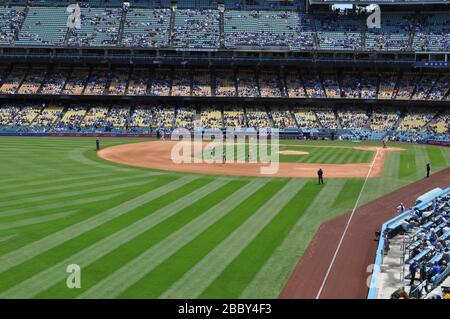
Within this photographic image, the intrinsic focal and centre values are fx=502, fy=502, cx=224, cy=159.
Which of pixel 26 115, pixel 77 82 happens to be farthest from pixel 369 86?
pixel 26 115

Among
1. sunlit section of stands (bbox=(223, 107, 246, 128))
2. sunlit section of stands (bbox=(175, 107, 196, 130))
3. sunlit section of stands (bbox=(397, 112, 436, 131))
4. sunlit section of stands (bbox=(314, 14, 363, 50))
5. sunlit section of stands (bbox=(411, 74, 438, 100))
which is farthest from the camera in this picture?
sunlit section of stands (bbox=(314, 14, 363, 50))

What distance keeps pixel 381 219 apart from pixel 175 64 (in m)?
62.5

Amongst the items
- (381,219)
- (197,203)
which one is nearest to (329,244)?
(381,219)

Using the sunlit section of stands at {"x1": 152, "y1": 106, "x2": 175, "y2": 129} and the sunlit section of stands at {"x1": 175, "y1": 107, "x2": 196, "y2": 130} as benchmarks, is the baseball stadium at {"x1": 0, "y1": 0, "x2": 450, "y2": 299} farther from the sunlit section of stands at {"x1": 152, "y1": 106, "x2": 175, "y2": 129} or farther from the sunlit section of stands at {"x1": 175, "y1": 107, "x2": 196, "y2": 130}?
the sunlit section of stands at {"x1": 175, "y1": 107, "x2": 196, "y2": 130}

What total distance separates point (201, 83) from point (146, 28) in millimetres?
15230

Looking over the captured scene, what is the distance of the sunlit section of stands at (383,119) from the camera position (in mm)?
76438

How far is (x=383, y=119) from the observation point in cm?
7825

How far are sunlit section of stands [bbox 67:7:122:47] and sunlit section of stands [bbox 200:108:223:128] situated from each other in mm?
19999

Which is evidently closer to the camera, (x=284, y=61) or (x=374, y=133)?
(x=374, y=133)

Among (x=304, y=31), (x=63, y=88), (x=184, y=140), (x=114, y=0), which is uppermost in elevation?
(x=114, y=0)

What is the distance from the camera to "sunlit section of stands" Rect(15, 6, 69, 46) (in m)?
84.8

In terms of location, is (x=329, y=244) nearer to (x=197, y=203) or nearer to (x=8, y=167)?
(x=197, y=203)

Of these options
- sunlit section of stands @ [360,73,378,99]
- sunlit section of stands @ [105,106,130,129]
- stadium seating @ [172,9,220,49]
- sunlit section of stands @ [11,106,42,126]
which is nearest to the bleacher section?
sunlit section of stands @ [360,73,378,99]

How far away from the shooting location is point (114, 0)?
97.4 meters
